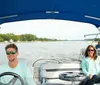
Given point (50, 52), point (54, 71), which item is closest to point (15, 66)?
point (54, 71)

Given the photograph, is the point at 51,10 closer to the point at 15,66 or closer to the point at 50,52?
the point at 15,66

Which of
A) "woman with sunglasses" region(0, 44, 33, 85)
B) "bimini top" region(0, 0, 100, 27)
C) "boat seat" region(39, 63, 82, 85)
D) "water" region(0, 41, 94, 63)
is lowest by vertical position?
"water" region(0, 41, 94, 63)

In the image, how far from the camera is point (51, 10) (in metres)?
6.91

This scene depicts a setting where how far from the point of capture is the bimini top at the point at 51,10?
6.45 metres

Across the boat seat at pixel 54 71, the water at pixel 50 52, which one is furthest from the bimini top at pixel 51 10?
the water at pixel 50 52

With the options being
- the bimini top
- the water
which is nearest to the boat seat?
the bimini top

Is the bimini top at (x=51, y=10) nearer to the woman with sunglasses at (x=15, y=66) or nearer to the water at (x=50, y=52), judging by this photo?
the woman with sunglasses at (x=15, y=66)

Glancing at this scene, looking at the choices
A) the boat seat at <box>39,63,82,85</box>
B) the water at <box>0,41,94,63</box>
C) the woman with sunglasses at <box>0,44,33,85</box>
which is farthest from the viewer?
the water at <box>0,41,94,63</box>

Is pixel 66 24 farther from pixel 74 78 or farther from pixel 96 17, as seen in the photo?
pixel 74 78

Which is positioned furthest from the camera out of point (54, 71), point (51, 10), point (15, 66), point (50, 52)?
point (50, 52)

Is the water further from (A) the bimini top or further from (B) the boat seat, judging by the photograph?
(B) the boat seat

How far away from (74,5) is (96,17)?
2.45 feet

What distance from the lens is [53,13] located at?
7113 millimetres

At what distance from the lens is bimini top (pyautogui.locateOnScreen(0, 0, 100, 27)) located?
6.45 meters
